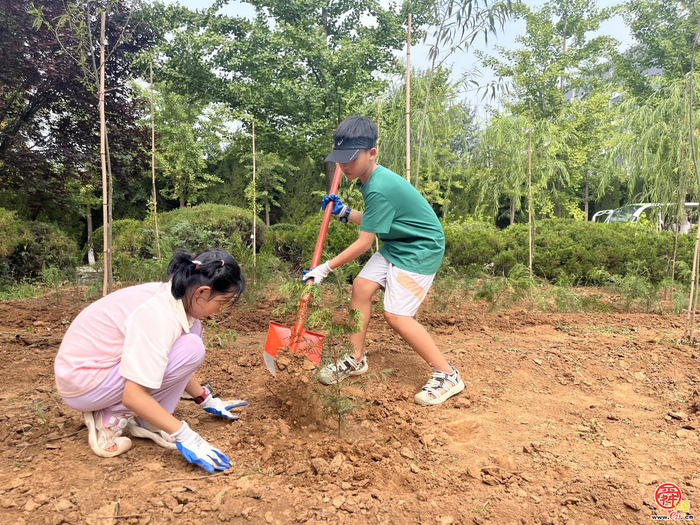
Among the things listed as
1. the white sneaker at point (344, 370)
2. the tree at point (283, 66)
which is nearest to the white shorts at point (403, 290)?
the white sneaker at point (344, 370)

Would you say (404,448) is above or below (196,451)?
below

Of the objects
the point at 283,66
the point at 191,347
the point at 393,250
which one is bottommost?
the point at 191,347

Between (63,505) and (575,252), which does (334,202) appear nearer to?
(63,505)

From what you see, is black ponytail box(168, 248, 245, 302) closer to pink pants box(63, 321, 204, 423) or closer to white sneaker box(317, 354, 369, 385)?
pink pants box(63, 321, 204, 423)

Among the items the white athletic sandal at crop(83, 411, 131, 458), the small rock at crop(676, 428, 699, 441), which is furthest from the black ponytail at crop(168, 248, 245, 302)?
the small rock at crop(676, 428, 699, 441)

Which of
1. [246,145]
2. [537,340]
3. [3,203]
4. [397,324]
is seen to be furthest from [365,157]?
[246,145]

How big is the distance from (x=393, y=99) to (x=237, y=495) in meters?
4.62

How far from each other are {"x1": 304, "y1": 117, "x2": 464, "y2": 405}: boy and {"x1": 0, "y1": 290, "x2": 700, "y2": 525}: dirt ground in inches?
8.8

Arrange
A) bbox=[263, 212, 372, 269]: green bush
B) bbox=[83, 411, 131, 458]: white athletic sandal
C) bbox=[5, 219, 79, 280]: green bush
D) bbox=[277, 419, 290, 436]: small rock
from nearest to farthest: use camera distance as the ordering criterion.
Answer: bbox=[83, 411, 131, 458]: white athletic sandal → bbox=[277, 419, 290, 436]: small rock → bbox=[263, 212, 372, 269]: green bush → bbox=[5, 219, 79, 280]: green bush

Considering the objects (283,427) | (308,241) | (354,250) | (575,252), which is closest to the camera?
(283,427)

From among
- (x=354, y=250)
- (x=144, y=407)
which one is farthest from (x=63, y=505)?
(x=354, y=250)

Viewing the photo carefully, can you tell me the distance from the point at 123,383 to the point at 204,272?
1.93 feet

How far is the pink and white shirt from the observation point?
1.76 meters

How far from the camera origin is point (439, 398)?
2.55 meters
